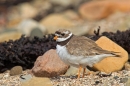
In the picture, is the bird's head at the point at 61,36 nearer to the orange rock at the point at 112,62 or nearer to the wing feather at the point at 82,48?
the wing feather at the point at 82,48

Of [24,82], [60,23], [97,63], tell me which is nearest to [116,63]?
[97,63]

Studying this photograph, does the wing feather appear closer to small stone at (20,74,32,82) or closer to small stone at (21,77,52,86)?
small stone at (21,77,52,86)

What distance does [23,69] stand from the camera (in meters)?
10.3

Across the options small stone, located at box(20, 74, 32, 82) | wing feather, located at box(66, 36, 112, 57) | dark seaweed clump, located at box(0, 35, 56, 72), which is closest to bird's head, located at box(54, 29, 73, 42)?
wing feather, located at box(66, 36, 112, 57)

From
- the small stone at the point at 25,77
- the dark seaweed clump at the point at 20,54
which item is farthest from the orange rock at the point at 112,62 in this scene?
the dark seaweed clump at the point at 20,54

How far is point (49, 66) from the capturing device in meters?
9.15

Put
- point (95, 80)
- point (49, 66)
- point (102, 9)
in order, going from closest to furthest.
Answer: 1. point (95, 80)
2. point (49, 66)
3. point (102, 9)

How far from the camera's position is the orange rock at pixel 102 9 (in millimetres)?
23859

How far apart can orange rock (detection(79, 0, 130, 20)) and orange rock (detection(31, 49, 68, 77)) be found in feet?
47.1

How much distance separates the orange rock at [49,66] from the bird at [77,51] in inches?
23.0

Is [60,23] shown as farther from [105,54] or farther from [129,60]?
[105,54]

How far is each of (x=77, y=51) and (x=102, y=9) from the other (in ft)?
52.9

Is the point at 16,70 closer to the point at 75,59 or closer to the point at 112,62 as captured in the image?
the point at 75,59

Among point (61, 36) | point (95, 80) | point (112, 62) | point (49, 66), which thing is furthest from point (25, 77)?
point (112, 62)
